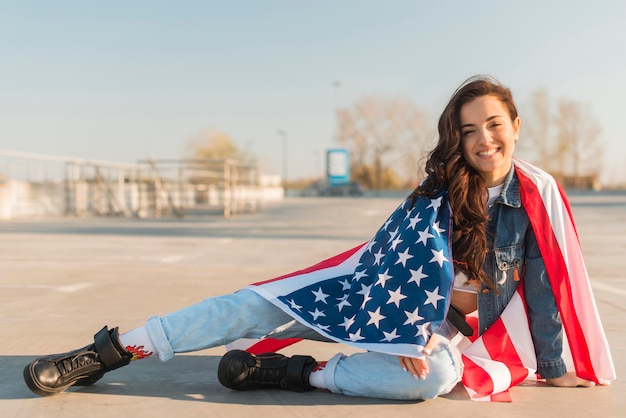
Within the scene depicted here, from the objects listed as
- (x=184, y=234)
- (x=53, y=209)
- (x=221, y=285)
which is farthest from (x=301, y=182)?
(x=221, y=285)

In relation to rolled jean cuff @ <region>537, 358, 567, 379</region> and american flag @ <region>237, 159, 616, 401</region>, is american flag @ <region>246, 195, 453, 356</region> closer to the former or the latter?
american flag @ <region>237, 159, 616, 401</region>

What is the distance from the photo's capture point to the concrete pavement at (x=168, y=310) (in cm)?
251

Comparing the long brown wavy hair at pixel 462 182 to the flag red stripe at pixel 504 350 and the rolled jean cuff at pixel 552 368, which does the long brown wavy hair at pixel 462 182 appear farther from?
the rolled jean cuff at pixel 552 368

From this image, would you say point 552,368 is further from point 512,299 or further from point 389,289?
point 389,289

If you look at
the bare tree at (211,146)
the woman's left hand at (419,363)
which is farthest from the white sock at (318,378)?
the bare tree at (211,146)

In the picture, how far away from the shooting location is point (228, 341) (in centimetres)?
266

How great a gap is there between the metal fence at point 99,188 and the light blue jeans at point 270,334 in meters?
15.6

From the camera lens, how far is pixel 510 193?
2.68 m

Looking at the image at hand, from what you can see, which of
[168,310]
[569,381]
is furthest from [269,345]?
[168,310]

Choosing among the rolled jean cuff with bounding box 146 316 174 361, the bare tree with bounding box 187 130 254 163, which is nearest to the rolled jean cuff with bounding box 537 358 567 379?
the rolled jean cuff with bounding box 146 316 174 361

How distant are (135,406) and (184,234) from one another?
30.5 ft

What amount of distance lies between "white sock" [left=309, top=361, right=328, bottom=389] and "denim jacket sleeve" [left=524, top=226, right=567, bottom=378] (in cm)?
86

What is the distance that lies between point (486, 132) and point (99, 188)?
19.4 m

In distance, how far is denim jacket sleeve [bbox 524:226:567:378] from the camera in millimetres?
2686
